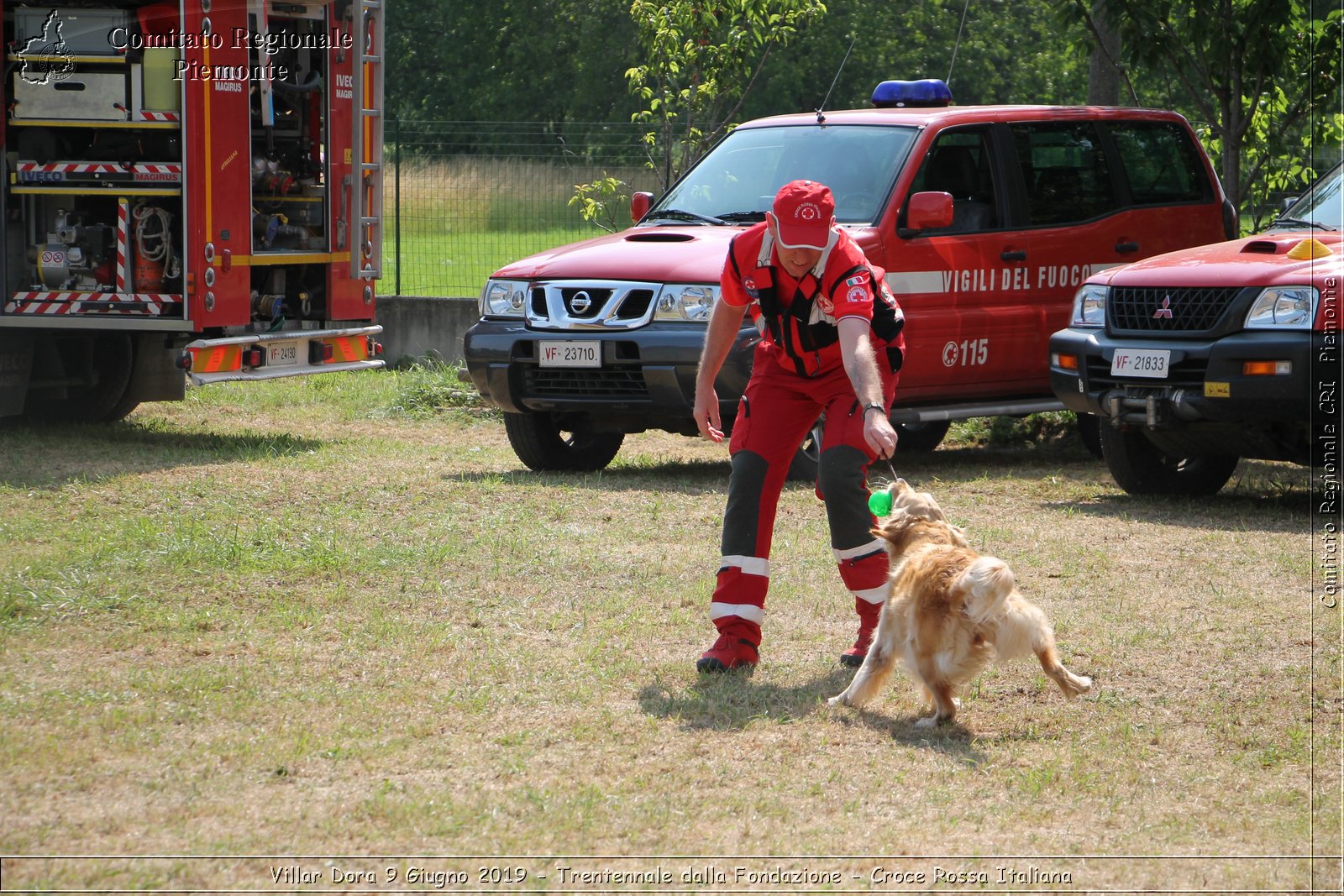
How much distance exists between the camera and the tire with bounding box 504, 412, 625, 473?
370 inches

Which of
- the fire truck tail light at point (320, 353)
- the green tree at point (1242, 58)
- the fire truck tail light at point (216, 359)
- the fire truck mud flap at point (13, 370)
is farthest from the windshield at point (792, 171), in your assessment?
the fire truck mud flap at point (13, 370)

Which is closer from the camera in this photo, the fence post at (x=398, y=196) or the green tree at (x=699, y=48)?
the green tree at (x=699, y=48)

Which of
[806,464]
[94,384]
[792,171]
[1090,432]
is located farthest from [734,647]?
[94,384]

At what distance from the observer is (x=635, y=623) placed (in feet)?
19.4

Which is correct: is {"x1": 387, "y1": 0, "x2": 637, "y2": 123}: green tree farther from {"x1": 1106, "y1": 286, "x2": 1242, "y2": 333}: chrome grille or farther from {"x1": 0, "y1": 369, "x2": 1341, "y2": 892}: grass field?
{"x1": 0, "y1": 369, "x2": 1341, "y2": 892}: grass field

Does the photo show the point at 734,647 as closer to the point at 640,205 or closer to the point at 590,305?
the point at 590,305

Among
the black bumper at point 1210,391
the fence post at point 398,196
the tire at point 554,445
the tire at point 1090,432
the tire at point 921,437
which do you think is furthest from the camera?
the fence post at point 398,196

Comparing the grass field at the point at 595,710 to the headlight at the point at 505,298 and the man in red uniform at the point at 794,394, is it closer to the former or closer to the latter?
the man in red uniform at the point at 794,394

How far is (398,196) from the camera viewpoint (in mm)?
16047

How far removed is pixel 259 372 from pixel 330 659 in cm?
534

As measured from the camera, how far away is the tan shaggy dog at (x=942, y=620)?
4.56 meters

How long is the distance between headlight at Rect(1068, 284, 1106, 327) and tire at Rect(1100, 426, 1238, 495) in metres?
0.57

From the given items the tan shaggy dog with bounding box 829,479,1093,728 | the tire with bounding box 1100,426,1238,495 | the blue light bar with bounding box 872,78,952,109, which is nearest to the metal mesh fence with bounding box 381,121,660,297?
the blue light bar with bounding box 872,78,952,109

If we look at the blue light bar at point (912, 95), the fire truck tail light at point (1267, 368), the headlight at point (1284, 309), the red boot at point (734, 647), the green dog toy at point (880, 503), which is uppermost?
the blue light bar at point (912, 95)
